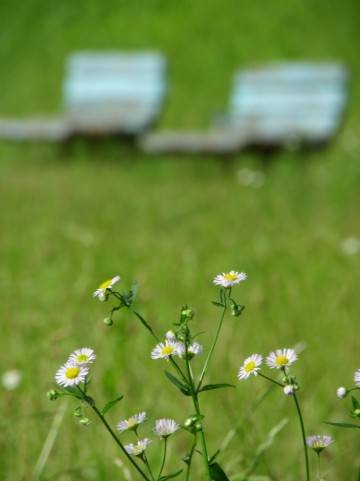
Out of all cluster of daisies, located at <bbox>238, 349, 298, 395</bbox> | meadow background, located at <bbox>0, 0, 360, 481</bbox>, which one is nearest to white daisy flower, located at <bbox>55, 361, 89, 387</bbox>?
cluster of daisies, located at <bbox>238, 349, 298, 395</bbox>

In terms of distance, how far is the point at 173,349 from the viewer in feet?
2.10

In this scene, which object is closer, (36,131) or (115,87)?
(36,131)

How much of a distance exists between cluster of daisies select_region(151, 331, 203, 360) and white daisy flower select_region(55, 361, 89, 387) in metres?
0.06

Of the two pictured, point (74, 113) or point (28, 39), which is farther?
point (28, 39)

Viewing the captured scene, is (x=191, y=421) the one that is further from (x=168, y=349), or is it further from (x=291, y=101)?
(x=291, y=101)

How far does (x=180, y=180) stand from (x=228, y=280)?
4904 millimetres

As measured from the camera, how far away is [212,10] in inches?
324

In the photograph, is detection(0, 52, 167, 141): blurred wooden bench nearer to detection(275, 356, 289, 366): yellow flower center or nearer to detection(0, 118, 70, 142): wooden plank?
detection(0, 118, 70, 142): wooden plank

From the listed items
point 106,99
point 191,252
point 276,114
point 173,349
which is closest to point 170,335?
point 173,349

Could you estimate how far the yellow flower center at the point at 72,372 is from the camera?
0.60m

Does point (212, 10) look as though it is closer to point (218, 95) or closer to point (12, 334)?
point (218, 95)

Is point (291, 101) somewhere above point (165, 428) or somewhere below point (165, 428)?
above

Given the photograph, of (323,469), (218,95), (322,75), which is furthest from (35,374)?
(218,95)

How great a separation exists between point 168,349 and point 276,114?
18.7 ft
